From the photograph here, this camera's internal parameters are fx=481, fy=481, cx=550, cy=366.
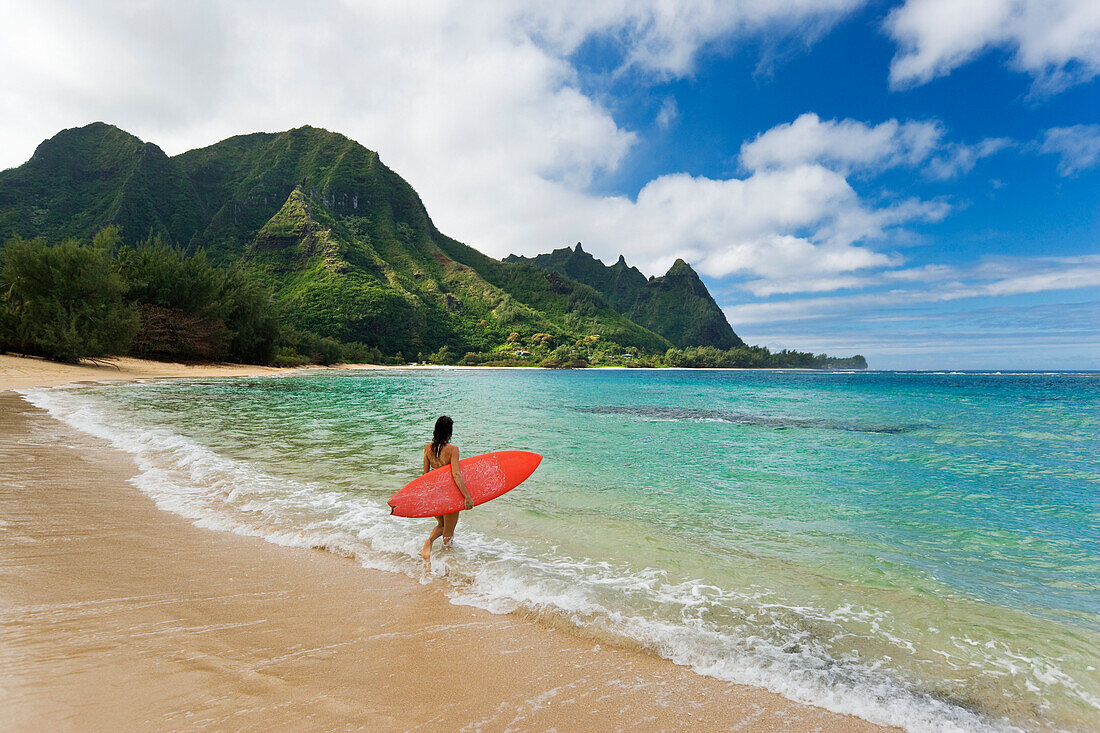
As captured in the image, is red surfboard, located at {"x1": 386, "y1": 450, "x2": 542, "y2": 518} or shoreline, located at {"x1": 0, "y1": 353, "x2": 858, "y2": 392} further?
shoreline, located at {"x1": 0, "y1": 353, "x2": 858, "y2": 392}

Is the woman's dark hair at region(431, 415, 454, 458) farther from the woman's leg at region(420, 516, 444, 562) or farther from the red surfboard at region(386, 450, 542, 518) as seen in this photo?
the woman's leg at region(420, 516, 444, 562)

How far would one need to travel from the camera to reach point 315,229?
117 m

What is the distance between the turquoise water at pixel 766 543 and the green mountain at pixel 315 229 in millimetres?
86902

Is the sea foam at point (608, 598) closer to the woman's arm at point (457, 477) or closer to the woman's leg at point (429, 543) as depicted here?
the woman's leg at point (429, 543)

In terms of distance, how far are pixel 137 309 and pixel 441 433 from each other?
167 ft

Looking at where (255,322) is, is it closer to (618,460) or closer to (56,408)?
(56,408)

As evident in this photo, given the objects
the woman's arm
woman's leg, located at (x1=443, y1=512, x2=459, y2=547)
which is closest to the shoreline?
woman's leg, located at (x1=443, y1=512, x2=459, y2=547)

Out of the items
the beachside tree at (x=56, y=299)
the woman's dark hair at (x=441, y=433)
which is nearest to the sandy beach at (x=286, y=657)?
the woman's dark hair at (x=441, y=433)

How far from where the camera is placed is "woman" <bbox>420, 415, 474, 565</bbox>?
5090 mm

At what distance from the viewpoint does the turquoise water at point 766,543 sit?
3555 mm

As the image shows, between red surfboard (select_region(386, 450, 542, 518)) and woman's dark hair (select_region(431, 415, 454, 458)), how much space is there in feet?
0.81

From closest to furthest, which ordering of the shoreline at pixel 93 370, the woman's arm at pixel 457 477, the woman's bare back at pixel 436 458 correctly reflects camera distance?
the woman's arm at pixel 457 477 → the woman's bare back at pixel 436 458 → the shoreline at pixel 93 370

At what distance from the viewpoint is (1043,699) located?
3.27m

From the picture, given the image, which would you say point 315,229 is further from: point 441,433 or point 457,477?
point 457,477
